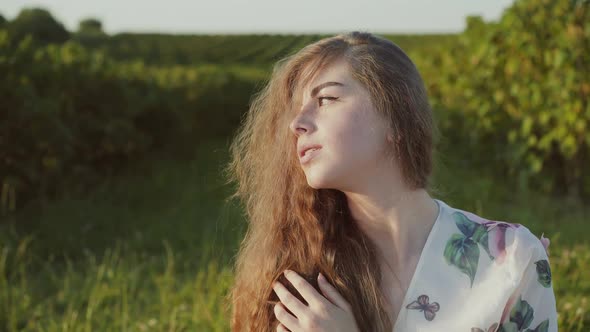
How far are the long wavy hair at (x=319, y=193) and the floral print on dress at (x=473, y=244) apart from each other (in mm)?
180

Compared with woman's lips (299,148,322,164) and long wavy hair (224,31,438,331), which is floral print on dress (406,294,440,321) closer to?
long wavy hair (224,31,438,331)

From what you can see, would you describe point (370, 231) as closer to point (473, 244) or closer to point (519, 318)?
point (473, 244)

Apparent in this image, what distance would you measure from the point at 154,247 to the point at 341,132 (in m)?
3.97

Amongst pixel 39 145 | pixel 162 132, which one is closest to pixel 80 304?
pixel 39 145

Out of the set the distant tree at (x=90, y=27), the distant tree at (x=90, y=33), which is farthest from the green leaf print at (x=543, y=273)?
the distant tree at (x=90, y=27)

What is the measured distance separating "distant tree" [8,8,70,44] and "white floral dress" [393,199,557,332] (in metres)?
6.21

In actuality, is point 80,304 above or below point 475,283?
below

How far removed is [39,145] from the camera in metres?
5.86

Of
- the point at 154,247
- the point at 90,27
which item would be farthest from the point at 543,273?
the point at 90,27

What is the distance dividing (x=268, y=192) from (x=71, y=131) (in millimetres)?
4635

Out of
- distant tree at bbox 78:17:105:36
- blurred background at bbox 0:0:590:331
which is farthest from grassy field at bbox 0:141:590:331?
distant tree at bbox 78:17:105:36

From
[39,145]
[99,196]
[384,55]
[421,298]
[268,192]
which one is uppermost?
[384,55]

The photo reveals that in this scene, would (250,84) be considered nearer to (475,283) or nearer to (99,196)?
(99,196)

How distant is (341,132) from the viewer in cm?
188
